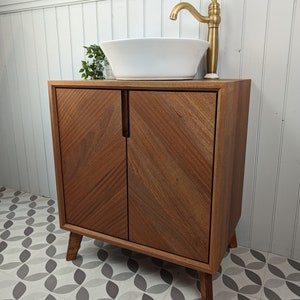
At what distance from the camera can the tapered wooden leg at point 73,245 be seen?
1.30 metres

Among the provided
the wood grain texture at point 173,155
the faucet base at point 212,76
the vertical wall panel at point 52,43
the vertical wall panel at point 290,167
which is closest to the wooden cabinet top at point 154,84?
the wood grain texture at point 173,155

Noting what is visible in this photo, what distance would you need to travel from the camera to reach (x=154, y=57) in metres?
0.97

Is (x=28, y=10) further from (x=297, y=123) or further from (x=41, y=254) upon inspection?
(x=297, y=123)

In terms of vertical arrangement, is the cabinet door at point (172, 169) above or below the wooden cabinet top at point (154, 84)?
below

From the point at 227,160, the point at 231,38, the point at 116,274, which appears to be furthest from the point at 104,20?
the point at 116,274

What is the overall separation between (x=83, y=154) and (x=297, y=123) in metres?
0.84

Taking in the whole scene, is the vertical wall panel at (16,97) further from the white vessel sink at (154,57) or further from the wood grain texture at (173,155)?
the white vessel sink at (154,57)

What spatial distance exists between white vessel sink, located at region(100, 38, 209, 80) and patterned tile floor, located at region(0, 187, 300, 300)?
0.77m

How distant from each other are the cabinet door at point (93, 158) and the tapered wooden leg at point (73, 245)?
9 centimetres

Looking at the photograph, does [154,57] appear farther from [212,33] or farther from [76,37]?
[76,37]

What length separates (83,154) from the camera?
1.16 meters

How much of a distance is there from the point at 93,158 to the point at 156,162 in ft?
0.88

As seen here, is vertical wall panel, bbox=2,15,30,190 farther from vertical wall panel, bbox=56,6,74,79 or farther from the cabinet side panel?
the cabinet side panel

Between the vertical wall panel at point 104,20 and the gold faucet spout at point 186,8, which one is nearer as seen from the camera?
the gold faucet spout at point 186,8
